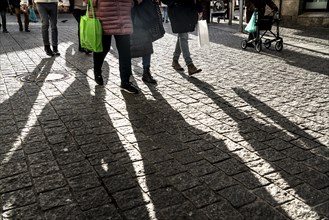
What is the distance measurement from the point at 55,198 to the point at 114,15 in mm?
3181

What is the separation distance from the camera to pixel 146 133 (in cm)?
396

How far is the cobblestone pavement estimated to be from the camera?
8.61ft

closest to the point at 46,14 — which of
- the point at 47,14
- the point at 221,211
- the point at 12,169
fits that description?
the point at 47,14

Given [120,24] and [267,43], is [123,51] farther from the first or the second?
[267,43]

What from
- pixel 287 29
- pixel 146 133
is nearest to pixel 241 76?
pixel 146 133

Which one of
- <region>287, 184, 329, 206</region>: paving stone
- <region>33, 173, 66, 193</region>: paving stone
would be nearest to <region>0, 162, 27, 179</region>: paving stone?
<region>33, 173, 66, 193</region>: paving stone

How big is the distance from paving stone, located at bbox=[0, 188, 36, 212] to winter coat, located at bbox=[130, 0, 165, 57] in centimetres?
349

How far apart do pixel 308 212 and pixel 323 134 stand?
1.58 metres

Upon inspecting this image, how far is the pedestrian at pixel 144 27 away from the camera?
224 inches

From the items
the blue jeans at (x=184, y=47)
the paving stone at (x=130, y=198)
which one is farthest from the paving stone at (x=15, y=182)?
the blue jeans at (x=184, y=47)

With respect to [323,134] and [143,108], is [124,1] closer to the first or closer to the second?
[143,108]

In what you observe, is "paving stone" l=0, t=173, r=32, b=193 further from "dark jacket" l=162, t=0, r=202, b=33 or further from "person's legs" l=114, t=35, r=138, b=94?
"dark jacket" l=162, t=0, r=202, b=33

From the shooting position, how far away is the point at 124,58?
17.7 feet

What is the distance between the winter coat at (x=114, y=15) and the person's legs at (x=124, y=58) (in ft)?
0.40
